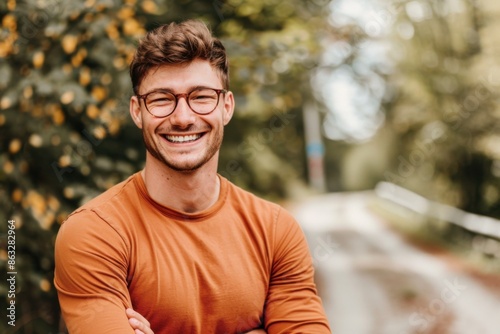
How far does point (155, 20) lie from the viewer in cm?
412

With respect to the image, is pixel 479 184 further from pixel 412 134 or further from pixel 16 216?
pixel 16 216

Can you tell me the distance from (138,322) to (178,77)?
0.81 metres

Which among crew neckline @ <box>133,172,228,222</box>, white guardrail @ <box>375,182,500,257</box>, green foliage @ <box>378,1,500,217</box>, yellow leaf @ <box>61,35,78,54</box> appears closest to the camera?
crew neckline @ <box>133,172,228,222</box>

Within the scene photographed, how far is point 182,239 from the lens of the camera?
89.5 inches

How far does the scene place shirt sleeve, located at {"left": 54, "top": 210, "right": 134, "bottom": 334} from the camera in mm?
2092

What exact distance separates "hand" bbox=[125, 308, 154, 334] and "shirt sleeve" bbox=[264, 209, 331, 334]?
481mm

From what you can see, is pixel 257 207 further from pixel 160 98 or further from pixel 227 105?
pixel 160 98

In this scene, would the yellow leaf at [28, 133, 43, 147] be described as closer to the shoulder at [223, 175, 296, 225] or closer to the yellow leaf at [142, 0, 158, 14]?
the yellow leaf at [142, 0, 158, 14]

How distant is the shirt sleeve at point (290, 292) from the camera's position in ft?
7.91

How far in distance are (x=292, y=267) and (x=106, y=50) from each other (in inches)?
67.5

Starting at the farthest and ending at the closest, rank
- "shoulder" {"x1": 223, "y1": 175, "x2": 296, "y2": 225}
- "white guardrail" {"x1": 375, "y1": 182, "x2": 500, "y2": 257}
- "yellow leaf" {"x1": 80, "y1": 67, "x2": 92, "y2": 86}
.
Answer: "white guardrail" {"x1": 375, "y1": 182, "x2": 500, "y2": 257} → "yellow leaf" {"x1": 80, "y1": 67, "x2": 92, "y2": 86} → "shoulder" {"x1": 223, "y1": 175, "x2": 296, "y2": 225}

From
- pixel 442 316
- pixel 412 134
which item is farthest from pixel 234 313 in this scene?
pixel 412 134

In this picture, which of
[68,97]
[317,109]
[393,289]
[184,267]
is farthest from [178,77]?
[317,109]

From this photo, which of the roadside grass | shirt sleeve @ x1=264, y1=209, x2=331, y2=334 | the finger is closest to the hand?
the finger
